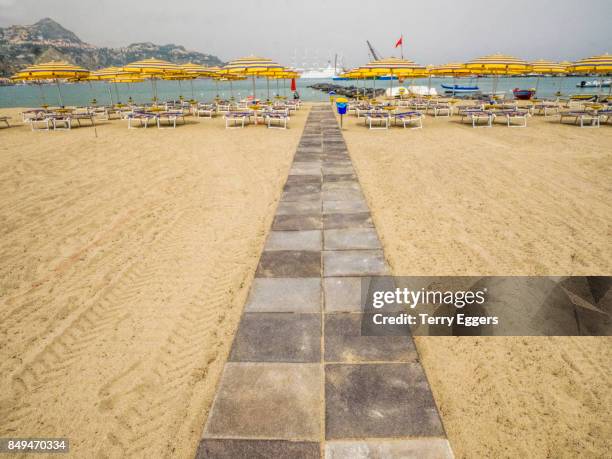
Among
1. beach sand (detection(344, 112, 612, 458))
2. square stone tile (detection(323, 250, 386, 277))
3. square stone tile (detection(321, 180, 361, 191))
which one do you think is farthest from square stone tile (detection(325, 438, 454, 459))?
square stone tile (detection(321, 180, 361, 191))

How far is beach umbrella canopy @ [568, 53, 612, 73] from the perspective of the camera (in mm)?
14745

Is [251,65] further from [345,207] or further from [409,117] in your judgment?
[345,207]

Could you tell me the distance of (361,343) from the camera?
10.0 feet

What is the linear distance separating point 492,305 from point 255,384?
2613 millimetres

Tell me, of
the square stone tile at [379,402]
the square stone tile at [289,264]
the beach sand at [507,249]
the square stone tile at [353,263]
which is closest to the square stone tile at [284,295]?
the square stone tile at [289,264]

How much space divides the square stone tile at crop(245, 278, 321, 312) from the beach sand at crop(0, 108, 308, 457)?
7.4 inches

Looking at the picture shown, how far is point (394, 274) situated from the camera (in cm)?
409

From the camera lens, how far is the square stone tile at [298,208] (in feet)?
19.7

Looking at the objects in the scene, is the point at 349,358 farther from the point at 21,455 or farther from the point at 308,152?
the point at 308,152

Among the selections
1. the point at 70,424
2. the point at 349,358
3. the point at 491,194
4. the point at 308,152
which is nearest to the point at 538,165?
the point at 491,194

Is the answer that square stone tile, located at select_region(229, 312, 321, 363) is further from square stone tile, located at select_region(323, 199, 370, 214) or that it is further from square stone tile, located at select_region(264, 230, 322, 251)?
square stone tile, located at select_region(323, 199, 370, 214)

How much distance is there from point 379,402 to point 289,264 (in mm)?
2187

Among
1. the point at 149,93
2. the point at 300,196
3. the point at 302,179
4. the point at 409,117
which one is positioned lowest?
the point at 300,196

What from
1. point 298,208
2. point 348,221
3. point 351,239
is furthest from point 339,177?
point 351,239
